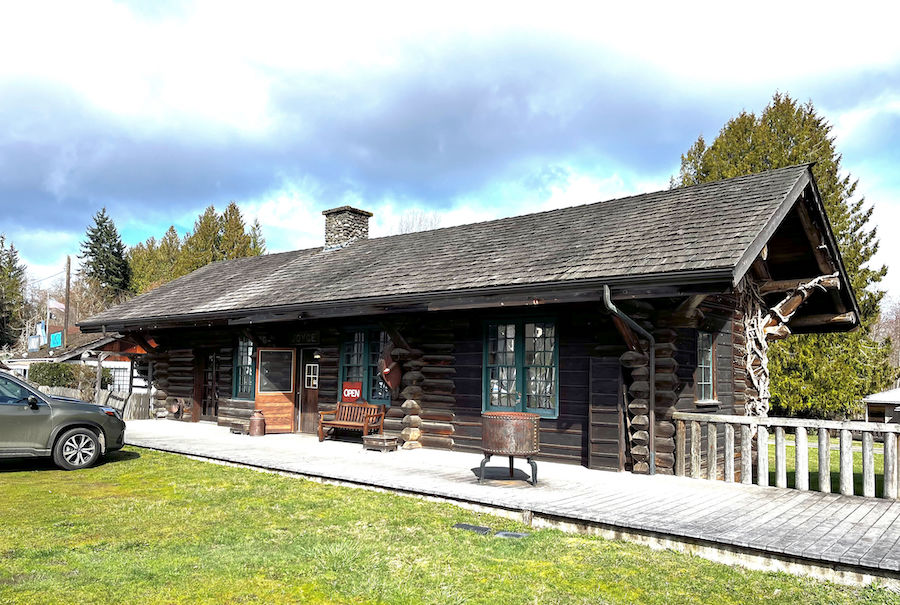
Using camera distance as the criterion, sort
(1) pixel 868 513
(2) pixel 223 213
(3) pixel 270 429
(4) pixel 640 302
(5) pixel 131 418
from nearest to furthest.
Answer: (1) pixel 868 513
(4) pixel 640 302
(3) pixel 270 429
(5) pixel 131 418
(2) pixel 223 213

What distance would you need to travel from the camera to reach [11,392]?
9719mm

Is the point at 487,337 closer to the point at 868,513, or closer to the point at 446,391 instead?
the point at 446,391

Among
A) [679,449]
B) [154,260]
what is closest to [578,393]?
[679,449]

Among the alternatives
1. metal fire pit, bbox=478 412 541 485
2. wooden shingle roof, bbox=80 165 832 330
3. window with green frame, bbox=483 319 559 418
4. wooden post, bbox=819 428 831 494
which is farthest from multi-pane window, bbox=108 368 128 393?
wooden post, bbox=819 428 831 494

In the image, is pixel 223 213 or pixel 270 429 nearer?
pixel 270 429

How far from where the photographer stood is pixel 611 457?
33.0 feet

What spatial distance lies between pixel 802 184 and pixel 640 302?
3402 mm

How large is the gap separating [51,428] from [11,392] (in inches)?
28.6

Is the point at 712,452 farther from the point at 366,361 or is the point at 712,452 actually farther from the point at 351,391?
the point at 351,391

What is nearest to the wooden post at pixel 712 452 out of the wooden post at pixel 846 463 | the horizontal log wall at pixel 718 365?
the horizontal log wall at pixel 718 365

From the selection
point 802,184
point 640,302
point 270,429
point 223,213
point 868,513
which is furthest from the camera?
point 223,213

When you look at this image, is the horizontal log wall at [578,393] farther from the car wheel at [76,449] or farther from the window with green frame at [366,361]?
the car wheel at [76,449]

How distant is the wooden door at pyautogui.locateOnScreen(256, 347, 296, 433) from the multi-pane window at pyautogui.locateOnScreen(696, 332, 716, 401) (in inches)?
336

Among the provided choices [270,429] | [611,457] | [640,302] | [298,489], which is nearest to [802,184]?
[640,302]
